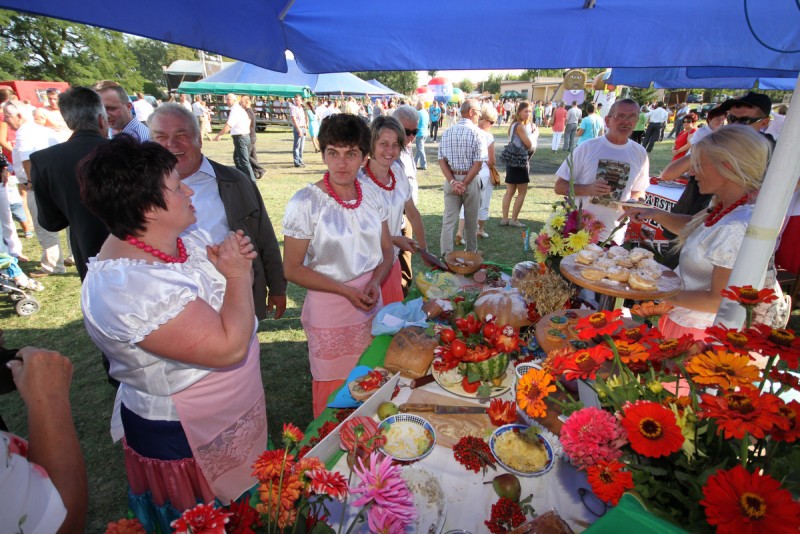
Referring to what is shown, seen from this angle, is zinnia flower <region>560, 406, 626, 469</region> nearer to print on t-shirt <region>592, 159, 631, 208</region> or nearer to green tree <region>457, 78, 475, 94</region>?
print on t-shirt <region>592, 159, 631, 208</region>

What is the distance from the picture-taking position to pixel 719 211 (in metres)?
2.00

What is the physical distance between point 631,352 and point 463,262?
201 centimetres

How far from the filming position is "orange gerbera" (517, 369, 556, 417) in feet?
3.68

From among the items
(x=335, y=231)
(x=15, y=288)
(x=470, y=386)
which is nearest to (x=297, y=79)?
(x=15, y=288)

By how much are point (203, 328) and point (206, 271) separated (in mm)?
405

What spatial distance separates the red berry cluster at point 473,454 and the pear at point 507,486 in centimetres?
10

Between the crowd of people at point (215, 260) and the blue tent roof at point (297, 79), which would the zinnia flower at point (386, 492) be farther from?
the blue tent roof at point (297, 79)

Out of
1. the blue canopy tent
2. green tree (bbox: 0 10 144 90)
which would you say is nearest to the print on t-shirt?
the blue canopy tent

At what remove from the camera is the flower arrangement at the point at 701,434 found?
0.65 m

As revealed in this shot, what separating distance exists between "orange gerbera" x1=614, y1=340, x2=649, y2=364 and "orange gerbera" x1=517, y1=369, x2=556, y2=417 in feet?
0.68

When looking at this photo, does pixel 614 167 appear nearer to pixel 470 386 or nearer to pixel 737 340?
pixel 470 386

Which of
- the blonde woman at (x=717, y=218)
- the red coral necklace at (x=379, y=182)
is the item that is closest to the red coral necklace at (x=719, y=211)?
the blonde woman at (x=717, y=218)

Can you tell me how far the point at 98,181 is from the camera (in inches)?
50.7

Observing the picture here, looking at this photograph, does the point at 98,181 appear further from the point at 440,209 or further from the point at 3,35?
the point at 3,35
